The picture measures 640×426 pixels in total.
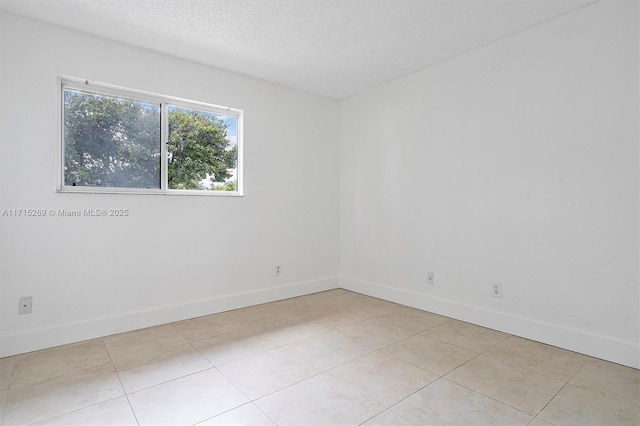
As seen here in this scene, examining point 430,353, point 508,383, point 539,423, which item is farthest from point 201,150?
point 539,423

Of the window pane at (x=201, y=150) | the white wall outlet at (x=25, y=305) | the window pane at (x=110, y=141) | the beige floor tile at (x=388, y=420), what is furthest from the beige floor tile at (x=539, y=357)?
the white wall outlet at (x=25, y=305)

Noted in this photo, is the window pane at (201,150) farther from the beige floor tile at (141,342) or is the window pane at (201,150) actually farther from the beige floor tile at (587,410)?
the beige floor tile at (587,410)

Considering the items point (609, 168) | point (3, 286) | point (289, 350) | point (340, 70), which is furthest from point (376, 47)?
point (3, 286)

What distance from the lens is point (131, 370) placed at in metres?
2.20

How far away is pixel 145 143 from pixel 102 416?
2312 mm

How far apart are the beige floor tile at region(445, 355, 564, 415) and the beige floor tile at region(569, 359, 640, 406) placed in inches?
7.1

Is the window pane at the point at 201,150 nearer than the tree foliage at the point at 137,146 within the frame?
No

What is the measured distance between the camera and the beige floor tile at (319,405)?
1679 millimetres

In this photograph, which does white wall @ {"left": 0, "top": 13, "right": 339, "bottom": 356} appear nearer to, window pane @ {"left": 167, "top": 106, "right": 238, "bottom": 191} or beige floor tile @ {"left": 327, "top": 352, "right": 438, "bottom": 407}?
window pane @ {"left": 167, "top": 106, "right": 238, "bottom": 191}

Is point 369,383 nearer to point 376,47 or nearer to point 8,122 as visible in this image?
point 376,47

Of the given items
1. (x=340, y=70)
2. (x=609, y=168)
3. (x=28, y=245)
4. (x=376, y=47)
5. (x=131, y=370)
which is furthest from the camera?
(x=340, y=70)

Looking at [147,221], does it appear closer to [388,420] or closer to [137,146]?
[137,146]

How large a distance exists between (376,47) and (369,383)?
2.78m

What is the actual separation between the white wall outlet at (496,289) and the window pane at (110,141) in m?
3.29
